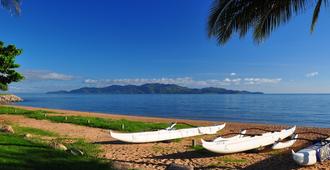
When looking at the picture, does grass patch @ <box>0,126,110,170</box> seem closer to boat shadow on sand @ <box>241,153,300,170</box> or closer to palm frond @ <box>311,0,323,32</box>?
boat shadow on sand @ <box>241,153,300,170</box>

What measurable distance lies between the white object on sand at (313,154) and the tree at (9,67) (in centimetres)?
1946

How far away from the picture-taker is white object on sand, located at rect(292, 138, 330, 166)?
991cm

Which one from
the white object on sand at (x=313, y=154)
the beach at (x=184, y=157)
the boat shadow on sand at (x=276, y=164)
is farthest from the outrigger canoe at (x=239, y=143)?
the white object on sand at (x=313, y=154)

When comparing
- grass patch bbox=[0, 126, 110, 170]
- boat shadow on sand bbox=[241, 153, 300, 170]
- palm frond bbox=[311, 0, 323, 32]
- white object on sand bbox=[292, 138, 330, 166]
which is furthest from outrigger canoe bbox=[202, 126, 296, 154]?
palm frond bbox=[311, 0, 323, 32]

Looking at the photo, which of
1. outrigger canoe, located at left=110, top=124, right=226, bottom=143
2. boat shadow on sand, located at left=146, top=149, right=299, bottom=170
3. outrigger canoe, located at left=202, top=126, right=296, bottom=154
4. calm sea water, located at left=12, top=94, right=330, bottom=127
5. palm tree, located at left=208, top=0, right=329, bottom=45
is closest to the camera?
palm tree, located at left=208, top=0, right=329, bottom=45

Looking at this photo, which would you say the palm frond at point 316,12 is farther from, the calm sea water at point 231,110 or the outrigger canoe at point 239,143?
the calm sea water at point 231,110

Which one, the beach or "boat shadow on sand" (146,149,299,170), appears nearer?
"boat shadow on sand" (146,149,299,170)

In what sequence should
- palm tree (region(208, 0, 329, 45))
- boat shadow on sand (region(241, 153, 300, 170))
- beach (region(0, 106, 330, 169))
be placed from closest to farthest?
palm tree (region(208, 0, 329, 45))
boat shadow on sand (region(241, 153, 300, 170))
beach (region(0, 106, 330, 169))

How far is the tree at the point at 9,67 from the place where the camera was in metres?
23.0

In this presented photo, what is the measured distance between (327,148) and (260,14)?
251 inches

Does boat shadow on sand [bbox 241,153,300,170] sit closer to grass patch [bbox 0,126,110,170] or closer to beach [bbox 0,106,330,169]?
beach [bbox 0,106,330,169]

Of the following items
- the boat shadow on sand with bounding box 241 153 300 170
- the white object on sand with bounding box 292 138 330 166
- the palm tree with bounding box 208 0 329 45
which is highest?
the palm tree with bounding box 208 0 329 45

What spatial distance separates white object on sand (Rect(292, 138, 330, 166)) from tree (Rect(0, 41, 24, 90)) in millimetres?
19464

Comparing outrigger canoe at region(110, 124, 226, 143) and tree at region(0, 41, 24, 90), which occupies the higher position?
tree at region(0, 41, 24, 90)
